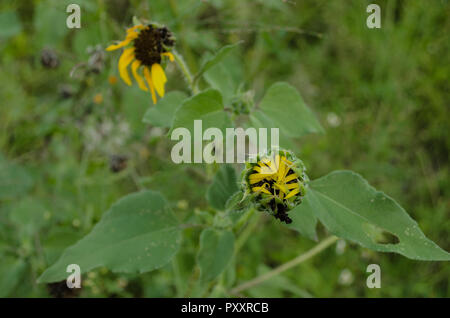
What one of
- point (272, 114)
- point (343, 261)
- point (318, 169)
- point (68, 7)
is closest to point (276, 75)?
point (318, 169)

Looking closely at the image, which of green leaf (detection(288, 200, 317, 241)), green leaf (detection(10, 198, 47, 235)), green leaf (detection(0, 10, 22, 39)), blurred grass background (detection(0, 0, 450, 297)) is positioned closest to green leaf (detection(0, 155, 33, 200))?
blurred grass background (detection(0, 0, 450, 297))

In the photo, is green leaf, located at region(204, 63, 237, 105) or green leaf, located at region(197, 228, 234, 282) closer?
green leaf, located at region(197, 228, 234, 282)

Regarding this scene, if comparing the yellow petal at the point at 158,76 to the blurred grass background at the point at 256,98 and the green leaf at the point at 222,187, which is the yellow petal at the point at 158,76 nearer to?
the green leaf at the point at 222,187

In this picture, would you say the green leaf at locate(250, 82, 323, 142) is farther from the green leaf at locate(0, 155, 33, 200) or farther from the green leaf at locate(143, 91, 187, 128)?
the green leaf at locate(0, 155, 33, 200)

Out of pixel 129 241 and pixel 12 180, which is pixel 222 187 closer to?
pixel 129 241

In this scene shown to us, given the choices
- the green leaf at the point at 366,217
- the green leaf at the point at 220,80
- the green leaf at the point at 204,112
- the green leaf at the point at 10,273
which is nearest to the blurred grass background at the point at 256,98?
the green leaf at the point at 10,273

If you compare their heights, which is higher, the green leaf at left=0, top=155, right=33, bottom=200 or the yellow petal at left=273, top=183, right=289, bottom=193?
the green leaf at left=0, top=155, right=33, bottom=200

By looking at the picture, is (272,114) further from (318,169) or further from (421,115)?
(421,115)
